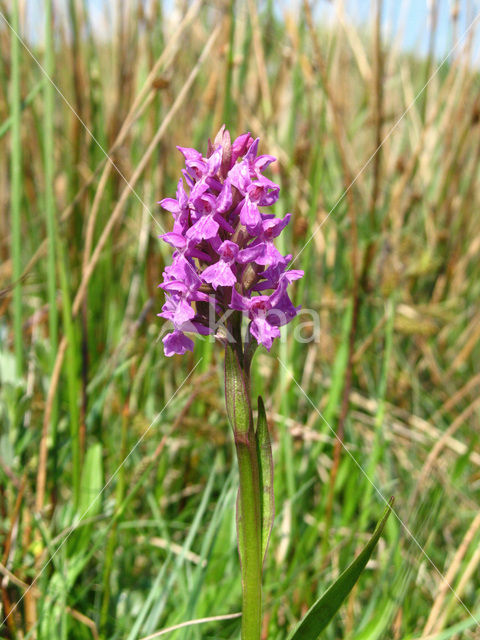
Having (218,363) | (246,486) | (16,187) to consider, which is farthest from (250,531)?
(16,187)

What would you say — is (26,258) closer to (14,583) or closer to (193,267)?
(14,583)

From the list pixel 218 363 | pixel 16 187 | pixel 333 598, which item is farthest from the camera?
pixel 218 363

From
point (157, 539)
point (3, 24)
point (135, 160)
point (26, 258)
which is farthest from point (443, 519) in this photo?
point (3, 24)

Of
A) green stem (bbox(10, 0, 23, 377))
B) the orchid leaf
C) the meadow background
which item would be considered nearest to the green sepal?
the orchid leaf

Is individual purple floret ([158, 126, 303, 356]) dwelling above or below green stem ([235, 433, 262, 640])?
above

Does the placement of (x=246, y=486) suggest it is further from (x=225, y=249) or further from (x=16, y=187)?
(x=16, y=187)

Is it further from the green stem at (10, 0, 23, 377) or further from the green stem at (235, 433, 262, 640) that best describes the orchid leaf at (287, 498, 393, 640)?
the green stem at (10, 0, 23, 377)
